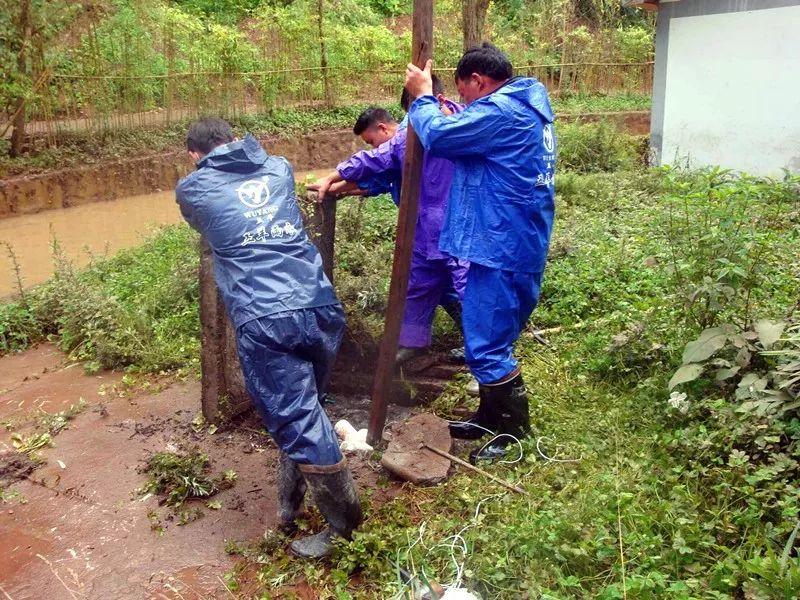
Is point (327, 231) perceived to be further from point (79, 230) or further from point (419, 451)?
point (79, 230)

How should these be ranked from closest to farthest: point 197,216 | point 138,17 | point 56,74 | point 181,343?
point 197,216 < point 181,343 < point 56,74 < point 138,17

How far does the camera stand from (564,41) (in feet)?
68.2

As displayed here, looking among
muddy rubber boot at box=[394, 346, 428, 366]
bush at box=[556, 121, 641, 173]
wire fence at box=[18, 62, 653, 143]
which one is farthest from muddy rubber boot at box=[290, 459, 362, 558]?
wire fence at box=[18, 62, 653, 143]

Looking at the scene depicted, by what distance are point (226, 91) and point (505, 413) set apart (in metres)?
12.9

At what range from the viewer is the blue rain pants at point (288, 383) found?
2922 mm

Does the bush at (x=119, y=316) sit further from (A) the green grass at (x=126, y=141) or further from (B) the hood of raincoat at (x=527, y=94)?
(A) the green grass at (x=126, y=141)

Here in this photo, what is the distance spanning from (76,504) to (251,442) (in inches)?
36.8

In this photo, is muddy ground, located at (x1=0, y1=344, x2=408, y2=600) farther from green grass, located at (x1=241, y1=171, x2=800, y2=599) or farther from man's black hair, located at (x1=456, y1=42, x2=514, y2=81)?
man's black hair, located at (x1=456, y1=42, x2=514, y2=81)

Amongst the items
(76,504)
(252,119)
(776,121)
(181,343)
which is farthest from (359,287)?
(252,119)

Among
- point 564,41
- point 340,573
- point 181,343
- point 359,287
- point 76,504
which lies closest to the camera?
point 340,573

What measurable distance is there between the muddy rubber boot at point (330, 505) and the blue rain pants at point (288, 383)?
44 millimetres

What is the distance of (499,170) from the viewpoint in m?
3.32

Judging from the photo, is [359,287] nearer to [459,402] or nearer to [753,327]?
[459,402]

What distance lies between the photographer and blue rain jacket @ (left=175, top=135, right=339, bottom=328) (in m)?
2.99
